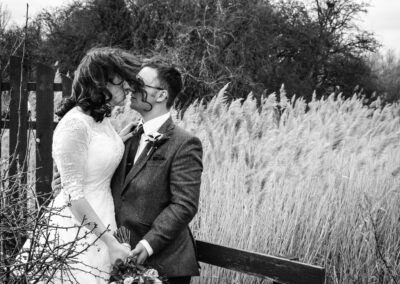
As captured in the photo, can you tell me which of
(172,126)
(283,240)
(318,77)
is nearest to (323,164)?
(283,240)

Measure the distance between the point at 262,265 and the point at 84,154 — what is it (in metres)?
0.96

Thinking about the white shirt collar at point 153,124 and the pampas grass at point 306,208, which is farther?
the pampas grass at point 306,208

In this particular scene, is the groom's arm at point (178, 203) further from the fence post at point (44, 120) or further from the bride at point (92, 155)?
the fence post at point (44, 120)

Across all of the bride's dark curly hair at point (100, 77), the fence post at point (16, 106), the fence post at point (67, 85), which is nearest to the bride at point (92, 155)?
the bride's dark curly hair at point (100, 77)

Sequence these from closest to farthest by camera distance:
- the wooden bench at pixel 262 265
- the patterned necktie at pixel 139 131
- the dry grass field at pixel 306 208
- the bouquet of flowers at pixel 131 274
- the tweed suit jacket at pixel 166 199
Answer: the bouquet of flowers at pixel 131 274, the wooden bench at pixel 262 265, the tweed suit jacket at pixel 166 199, the patterned necktie at pixel 139 131, the dry grass field at pixel 306 208

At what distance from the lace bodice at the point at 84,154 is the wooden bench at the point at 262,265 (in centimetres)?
62

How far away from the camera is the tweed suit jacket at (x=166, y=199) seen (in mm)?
2400

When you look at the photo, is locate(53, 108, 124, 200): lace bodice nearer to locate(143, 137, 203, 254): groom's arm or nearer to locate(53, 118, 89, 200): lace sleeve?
locate(53, 118, 89, 200): lace sleeve

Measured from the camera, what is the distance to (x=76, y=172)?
2389mm

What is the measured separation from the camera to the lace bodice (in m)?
2.38

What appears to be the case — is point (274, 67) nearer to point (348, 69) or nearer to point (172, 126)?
point (348, 69)

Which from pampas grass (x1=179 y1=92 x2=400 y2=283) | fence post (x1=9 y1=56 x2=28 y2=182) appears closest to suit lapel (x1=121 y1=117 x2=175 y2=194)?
pampas grass (x1=179 y1=92 x2=400 y2=283)

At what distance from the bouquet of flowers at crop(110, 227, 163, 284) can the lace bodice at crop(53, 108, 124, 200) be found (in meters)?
0.27

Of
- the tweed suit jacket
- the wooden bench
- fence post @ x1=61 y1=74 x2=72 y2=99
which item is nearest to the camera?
the wooden bench
